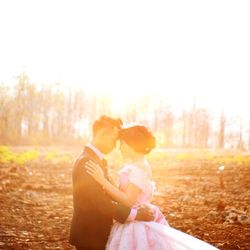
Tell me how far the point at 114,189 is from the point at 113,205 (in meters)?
0.12

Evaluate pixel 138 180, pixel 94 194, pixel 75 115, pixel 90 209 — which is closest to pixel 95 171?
pixel 94 194

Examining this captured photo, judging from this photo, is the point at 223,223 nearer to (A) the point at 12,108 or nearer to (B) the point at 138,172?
(B) the point at 138,172

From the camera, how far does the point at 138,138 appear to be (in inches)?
165

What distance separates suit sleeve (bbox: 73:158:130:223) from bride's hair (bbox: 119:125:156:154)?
1.43ft

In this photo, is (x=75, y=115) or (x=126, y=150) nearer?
(x=126, y=150)

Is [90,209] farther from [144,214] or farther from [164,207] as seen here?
[164,207]

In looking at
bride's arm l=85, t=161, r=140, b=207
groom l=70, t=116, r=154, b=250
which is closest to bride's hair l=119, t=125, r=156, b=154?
groom l=70, t=116, r=154, b=250

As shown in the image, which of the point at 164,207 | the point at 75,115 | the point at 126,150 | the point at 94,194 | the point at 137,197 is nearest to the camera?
the point at 94,194

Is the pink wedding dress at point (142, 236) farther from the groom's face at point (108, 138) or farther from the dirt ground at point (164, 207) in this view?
the dirt ground at point (164, 207)

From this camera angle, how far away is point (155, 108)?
256ft

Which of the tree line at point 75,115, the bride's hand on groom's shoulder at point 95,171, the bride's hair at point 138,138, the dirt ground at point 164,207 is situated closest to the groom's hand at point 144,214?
the bride's hand on groom's shoulder at point 95,171

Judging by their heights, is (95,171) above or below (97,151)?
below

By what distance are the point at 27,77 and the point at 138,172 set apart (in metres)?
61.7

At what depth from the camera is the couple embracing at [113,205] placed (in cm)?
388
